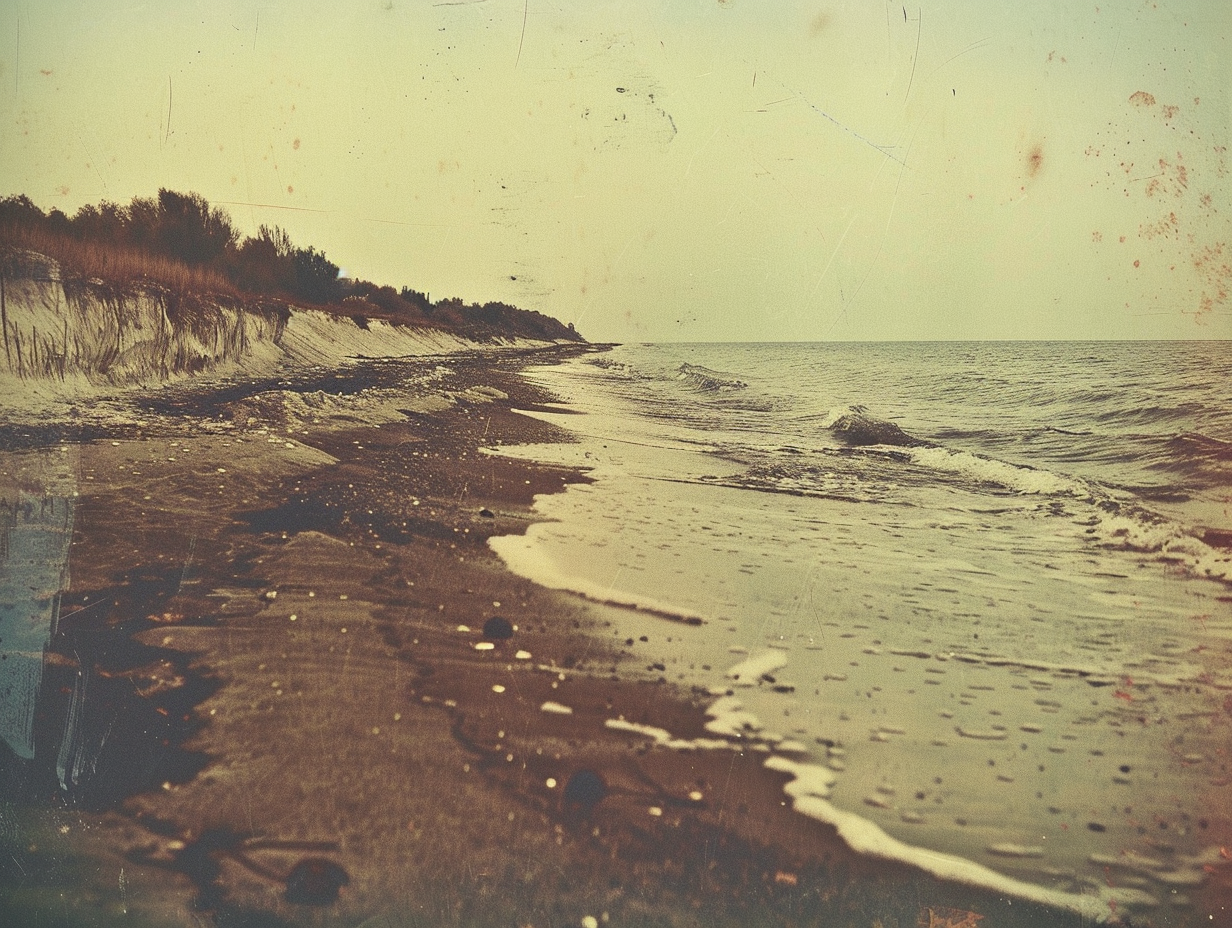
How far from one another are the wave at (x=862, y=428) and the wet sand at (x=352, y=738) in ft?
2.16

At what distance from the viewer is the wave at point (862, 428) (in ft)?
5.88

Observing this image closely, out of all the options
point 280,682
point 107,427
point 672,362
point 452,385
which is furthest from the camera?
point 452,385

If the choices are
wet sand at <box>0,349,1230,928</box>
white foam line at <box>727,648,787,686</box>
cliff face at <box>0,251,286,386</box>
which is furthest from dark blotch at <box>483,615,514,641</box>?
cliff face at <box>0,251,286,386</box>

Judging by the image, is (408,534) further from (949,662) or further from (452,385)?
(949,662)

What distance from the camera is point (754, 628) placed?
140 cm

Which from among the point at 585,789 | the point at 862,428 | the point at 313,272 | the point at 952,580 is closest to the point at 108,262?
the point at 313,272

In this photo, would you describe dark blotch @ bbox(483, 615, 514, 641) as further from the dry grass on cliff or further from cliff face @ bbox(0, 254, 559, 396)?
the dry grass on cliff

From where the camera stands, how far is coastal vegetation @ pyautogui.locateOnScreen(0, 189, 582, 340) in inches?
62.6

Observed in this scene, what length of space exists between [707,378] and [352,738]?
101 centimetres

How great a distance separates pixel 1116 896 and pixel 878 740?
0.43 m

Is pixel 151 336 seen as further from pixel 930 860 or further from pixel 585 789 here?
pixel 930 860

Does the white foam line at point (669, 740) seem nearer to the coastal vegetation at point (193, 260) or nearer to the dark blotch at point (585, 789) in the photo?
the dark blotch at point (585, 789)

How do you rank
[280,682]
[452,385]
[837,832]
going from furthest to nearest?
[452,385] → [280,682] → [837,832]

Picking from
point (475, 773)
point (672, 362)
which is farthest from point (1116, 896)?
point (672, 362)
